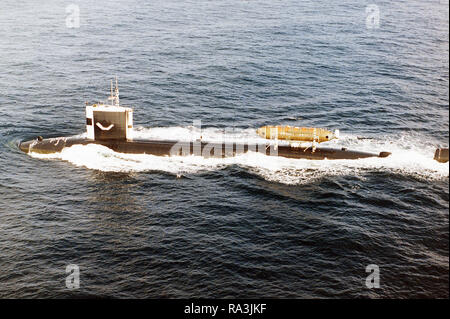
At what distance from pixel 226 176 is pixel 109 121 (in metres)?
23.1

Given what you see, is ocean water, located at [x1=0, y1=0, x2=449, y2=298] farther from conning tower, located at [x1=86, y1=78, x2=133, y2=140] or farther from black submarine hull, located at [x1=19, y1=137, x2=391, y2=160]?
conning tower, located at [x1=86, y1=78, x2=133, y2=140]

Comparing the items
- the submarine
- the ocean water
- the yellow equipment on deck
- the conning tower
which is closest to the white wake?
the ocean water

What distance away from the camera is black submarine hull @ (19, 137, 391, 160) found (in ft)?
238

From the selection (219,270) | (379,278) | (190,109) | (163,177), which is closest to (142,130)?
(190,109)

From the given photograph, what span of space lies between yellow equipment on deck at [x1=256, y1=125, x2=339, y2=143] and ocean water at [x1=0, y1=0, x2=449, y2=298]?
14.3ft

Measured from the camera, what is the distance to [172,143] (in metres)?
77.3

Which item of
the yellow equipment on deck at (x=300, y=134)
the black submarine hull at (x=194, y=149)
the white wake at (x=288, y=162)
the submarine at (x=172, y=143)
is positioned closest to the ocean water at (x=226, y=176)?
the white wake at (x=288, y=162)

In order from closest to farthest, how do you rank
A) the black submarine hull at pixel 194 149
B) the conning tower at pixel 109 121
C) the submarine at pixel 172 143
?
the black submarine hull at pixel 194 149 < the submarine at pixel 172 143 < the conning tower at pixel 109 121

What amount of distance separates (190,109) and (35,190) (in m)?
40.6

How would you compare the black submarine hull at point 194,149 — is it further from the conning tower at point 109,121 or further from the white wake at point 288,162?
the conning tower at point 109,121

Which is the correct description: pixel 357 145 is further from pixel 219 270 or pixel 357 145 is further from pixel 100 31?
pixel 100 31

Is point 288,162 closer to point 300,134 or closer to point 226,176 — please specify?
point 300,134

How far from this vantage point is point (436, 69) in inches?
4847

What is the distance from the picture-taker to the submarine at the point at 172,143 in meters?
73.1
